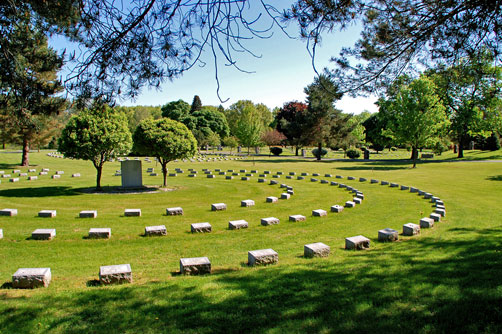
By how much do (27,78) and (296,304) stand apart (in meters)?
6.41

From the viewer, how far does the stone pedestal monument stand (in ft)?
64.4

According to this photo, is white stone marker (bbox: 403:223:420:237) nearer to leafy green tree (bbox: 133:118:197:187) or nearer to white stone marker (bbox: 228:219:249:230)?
white stone marker (bbox: 228:219:249:230)

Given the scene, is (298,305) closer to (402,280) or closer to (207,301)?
(207,301)

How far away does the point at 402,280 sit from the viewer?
5.33 metres

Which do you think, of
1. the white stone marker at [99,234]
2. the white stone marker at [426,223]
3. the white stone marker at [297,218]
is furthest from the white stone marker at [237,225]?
the white stone marker at [426,223]

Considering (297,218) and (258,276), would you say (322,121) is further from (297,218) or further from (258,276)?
(258,276)

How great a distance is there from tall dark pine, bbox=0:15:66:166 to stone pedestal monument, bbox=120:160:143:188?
1327cm

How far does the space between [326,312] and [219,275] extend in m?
2.48

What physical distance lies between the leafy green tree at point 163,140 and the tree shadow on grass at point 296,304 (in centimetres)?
1242

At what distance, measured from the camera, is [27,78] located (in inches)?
250

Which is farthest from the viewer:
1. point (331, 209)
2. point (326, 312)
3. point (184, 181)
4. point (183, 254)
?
point (184, 181)

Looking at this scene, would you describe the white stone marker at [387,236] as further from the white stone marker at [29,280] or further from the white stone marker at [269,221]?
the white stone marker at [29,280]

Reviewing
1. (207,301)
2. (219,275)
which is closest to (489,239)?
(219,275)

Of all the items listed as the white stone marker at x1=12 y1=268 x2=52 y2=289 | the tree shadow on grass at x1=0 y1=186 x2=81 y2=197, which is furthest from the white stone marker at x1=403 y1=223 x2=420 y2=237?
the tree shadow on grass at x1=0 y1=186 x2=81 y2=197
